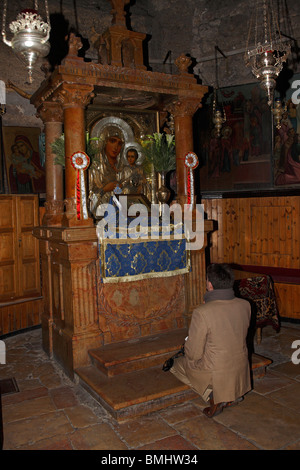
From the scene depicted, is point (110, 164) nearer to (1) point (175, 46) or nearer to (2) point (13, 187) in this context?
(2) point (13, 187)

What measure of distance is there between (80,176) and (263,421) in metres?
3.17

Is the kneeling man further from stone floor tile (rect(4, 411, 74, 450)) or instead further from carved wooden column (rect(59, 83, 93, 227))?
carved wooden column (rect(59, 83, 93, 227))

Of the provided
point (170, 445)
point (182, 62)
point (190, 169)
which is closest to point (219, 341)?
point (170, 445)

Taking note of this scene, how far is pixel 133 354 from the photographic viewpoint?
14.4 ft

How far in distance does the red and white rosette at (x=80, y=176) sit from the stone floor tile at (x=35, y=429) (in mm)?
2137

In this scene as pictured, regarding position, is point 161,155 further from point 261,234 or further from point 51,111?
point 261,234

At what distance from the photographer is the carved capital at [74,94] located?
4.48 m

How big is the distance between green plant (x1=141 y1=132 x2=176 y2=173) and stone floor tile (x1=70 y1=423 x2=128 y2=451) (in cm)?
352

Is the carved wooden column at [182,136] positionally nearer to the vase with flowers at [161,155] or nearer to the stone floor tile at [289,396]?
the vase with flowers at [161,155]

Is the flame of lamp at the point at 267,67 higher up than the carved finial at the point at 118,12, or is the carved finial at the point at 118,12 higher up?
the carved finial at the point at 118,12

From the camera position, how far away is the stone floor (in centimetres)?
323

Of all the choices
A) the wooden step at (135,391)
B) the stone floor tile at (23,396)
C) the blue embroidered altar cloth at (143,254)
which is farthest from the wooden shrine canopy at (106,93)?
the stone floor tile at (23,396)
